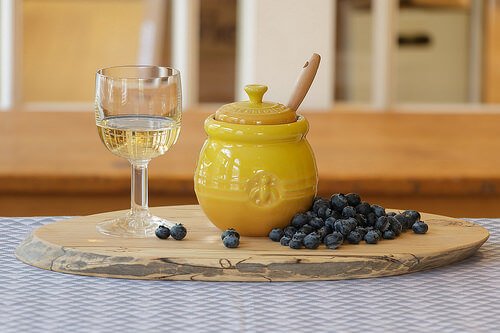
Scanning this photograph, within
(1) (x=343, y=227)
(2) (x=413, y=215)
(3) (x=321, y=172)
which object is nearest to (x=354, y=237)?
(1) (x=343, y=227)

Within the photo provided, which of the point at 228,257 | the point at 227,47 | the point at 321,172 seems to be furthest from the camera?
the point at 227,47

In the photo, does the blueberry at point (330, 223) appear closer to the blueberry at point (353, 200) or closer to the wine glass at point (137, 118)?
the blueberry at point (353, 200)

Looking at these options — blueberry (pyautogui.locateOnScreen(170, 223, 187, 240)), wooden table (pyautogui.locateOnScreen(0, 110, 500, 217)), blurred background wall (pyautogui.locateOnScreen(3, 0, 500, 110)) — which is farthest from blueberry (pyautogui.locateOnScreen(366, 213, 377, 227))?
blurred background wall (pyautogui.locateOnScreen(3, 0, 500, 110))

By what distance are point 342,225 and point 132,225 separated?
0.84ft

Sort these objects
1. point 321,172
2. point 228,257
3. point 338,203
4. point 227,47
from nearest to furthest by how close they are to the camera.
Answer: point 228,257 → point 338,203 → point 321,172 → point 227,47

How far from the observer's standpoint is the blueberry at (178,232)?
4.31ft

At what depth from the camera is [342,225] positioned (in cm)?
130

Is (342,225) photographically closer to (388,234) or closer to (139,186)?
(388,234)

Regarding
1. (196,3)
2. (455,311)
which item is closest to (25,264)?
(455,311)

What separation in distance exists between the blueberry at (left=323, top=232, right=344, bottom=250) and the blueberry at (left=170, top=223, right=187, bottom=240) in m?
0.16

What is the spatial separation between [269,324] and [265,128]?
0.31m

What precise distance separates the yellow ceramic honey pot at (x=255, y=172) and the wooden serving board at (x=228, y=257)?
0.03 metres

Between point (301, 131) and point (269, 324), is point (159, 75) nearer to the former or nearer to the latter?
point (301, 131)

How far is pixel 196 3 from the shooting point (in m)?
3.72
